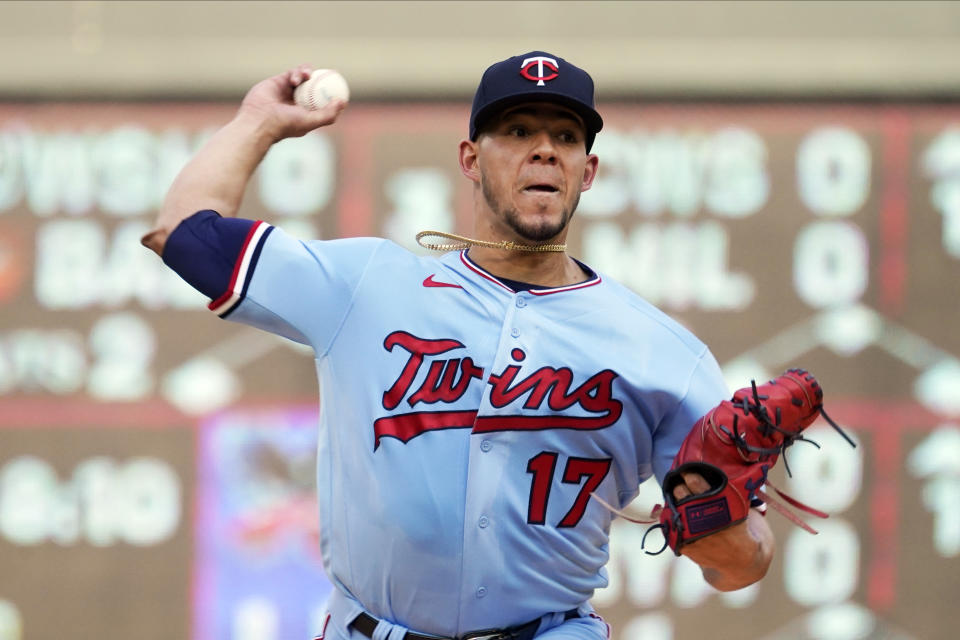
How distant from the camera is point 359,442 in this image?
2.24m

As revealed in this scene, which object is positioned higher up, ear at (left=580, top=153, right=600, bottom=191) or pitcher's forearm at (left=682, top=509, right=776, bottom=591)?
ear at (left=580, top=153, right=600, bottom=191)

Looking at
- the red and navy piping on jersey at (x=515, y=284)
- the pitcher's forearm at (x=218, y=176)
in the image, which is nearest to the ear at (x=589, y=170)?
the red and navy piping on jersey at (x=515, y=284)

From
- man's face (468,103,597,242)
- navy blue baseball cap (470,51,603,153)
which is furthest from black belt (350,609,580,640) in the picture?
navy blue baseball cap (470,51,603,153)

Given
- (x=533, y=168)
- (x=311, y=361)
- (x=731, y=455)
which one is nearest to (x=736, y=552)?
(x=731, y=455)

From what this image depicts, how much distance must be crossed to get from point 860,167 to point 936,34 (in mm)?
585

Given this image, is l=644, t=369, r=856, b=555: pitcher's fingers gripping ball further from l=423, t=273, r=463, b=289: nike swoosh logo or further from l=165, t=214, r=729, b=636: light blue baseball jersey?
l=423, t=273, r=463, b=289: nike swoosh logo

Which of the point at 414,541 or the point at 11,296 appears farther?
the point at 11,296

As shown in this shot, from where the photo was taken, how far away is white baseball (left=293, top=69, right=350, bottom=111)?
228 cm

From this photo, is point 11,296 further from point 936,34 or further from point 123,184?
point 936,34

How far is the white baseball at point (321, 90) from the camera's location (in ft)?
7.48

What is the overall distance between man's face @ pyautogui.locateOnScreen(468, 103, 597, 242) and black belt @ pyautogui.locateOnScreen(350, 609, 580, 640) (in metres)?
0.67

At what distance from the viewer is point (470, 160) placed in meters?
2.52

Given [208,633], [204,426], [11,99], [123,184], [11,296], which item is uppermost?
[11,99]

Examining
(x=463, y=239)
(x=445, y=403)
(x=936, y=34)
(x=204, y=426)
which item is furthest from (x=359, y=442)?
(x=936, y=34)
